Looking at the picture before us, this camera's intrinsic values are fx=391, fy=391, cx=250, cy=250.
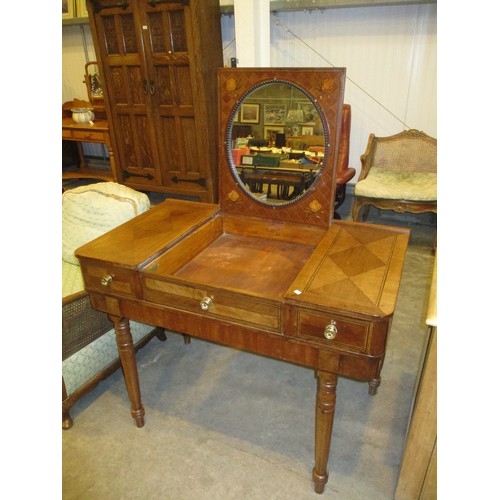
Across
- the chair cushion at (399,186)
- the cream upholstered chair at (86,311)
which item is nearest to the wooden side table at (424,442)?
the cream upholstered chair at (86,311)

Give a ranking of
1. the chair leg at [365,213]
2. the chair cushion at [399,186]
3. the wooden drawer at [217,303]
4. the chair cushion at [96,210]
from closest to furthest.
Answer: the wooden drawer at [217,303]
the chair cushion at [96,210]
the chair cushion at [399,186]
the chair leg at [365,213]

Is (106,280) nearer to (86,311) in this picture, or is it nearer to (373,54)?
(86,311)

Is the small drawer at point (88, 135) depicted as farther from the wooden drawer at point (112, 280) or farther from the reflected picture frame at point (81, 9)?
the wooden drawer at point (112, 280)

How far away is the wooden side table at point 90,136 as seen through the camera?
4.41 m

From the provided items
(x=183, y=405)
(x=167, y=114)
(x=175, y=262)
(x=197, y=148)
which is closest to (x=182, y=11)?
(x=167, y=114)

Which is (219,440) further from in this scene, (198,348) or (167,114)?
(167,114)

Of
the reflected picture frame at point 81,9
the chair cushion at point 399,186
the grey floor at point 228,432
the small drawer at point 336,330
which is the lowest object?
the grey floor at point 228,432

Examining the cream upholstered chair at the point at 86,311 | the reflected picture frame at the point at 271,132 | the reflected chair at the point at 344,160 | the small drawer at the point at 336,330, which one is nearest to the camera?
the small drawer at the point at 336,330

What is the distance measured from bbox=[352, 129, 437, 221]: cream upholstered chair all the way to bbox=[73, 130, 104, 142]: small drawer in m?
2.92

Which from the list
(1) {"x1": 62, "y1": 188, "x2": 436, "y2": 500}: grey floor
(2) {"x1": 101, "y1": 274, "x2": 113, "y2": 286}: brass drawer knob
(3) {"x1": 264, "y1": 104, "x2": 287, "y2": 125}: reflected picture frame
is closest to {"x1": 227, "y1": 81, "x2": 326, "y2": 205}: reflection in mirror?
(3) {"x1": 264, "y1": 104, "x2": 287, "y2": 125}: reflected picture frame

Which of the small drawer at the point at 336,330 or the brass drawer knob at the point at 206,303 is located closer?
the small drawer at the point at 336,330

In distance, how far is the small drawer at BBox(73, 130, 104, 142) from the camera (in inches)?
176

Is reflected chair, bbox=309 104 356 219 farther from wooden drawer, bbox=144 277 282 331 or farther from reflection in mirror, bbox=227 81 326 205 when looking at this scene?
wooden drawer, bbox=144 277 282 331
